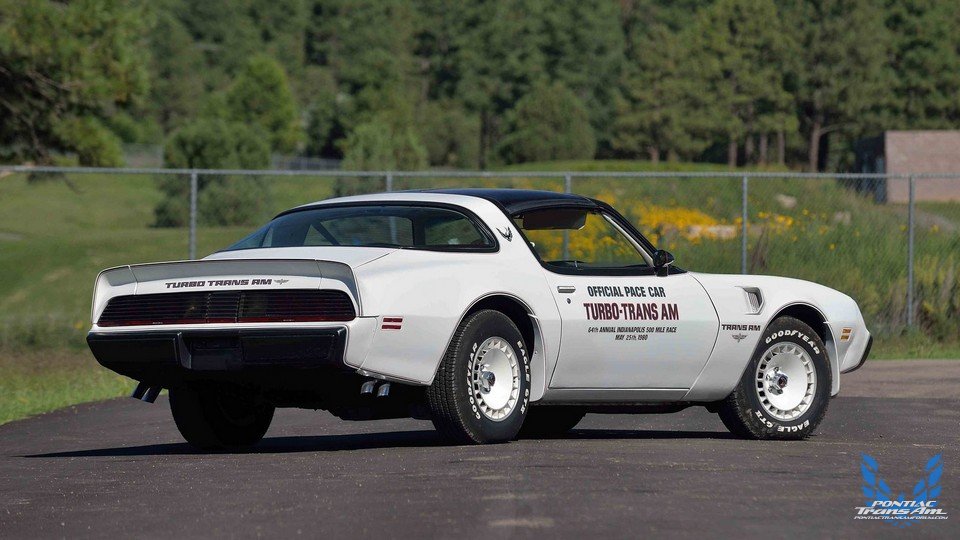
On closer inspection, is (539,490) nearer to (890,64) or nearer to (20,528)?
(20,528)

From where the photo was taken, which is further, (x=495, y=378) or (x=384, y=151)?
(x=384, y=151)

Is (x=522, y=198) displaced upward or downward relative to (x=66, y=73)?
downward

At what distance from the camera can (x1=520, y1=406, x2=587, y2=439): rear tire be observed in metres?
11.1

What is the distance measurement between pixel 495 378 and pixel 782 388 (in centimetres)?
218

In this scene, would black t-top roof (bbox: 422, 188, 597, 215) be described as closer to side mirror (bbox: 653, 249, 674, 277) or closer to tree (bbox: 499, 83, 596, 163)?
side mirror (bbox: 653, 249, 674, 277)

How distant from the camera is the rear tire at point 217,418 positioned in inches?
402

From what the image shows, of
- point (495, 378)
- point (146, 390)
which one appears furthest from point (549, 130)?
point (495, 378)

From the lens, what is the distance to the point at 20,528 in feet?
22.9

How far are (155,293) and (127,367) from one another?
467 millimetres

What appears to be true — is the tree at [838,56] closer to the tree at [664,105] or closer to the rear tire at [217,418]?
the tree at [664,105]

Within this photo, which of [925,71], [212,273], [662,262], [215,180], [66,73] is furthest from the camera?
[925,71]

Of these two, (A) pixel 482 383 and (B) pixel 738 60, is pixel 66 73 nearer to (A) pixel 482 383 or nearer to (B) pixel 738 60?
(A) pixel 482 383

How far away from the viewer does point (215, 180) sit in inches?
1777

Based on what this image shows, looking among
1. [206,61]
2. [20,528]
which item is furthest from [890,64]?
[20,528]
